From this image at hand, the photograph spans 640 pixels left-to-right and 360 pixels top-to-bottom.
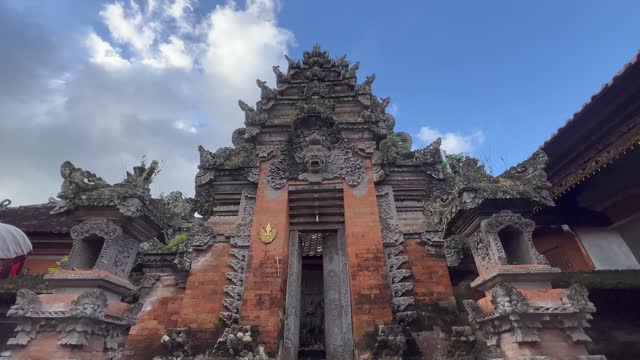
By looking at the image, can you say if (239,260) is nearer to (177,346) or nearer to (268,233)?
(268,233)

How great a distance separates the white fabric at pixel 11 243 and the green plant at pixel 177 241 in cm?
395

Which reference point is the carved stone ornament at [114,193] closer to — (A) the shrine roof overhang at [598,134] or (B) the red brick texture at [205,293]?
(B) the red brick texture at [205,293]

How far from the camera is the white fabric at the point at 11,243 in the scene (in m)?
8.62

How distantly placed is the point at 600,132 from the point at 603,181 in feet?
4.55

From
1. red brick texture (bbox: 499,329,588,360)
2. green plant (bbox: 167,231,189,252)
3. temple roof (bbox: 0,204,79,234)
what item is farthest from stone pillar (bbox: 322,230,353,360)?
temple roof (bbox: 0,204,79,234)

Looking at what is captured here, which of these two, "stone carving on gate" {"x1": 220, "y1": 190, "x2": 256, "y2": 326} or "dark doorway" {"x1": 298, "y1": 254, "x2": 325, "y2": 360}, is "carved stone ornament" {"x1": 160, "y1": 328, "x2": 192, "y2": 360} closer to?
"stone carving on gate" {"x1": 220, "y1": 190, "x2": 256, "y2": 326}

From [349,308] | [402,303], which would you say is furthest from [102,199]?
[402,303]

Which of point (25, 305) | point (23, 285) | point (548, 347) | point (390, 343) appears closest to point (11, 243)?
point (23, 285)

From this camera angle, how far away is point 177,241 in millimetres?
9484

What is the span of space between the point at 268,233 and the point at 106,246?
3.43 m

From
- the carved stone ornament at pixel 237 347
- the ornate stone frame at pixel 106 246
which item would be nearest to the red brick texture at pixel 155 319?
the carved stone ornament at pixel 237 347

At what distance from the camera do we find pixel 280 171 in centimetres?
924

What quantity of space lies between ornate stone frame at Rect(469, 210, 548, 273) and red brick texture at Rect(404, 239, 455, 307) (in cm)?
156

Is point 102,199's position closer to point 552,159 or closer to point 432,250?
point 432,250
